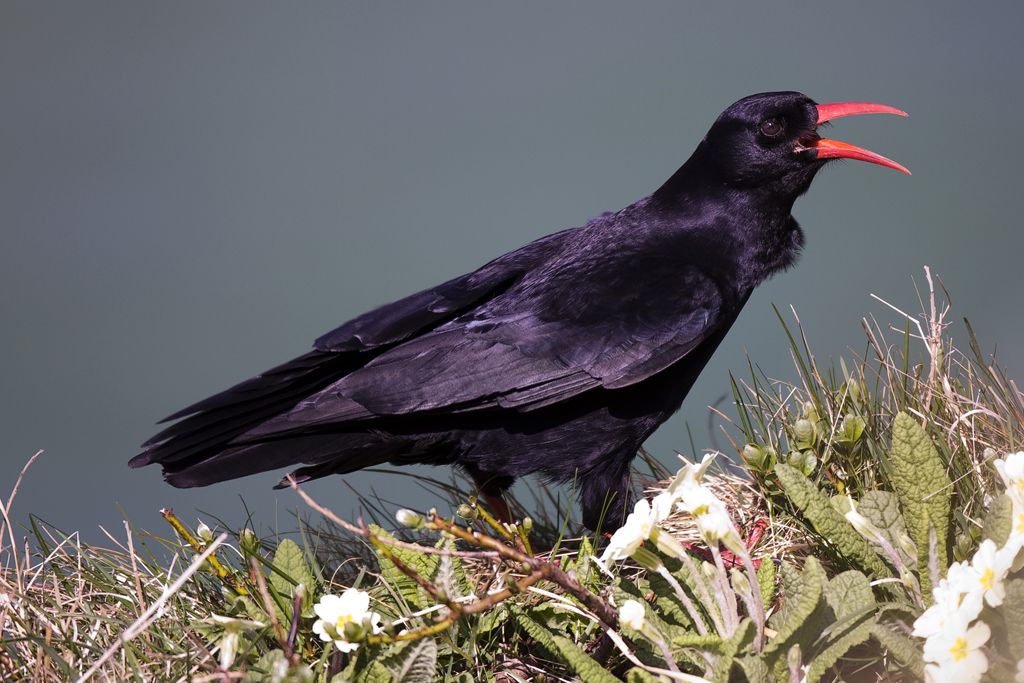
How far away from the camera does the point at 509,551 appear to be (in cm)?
164

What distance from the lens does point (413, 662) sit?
2.00 m

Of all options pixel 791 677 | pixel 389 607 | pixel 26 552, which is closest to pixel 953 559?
pixel 791 677

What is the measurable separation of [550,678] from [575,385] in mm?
858

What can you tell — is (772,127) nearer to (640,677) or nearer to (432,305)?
(432,305)

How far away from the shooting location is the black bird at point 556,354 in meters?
2.81

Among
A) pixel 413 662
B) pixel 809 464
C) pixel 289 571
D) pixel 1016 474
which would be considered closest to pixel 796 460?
pixel 809 464

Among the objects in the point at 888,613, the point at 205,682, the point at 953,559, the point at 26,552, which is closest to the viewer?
the point at 205,682

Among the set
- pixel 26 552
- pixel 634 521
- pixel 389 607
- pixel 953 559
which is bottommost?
pixel 953 559

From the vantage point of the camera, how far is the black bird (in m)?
2.81

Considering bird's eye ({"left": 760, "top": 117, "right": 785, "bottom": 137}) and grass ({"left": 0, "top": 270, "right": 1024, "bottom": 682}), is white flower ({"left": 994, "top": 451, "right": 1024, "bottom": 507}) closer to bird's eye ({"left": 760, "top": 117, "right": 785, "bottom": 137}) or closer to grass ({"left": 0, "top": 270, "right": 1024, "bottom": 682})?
grass ({"left": 0, "top": 270, "right": 1024, "bottom": 682})

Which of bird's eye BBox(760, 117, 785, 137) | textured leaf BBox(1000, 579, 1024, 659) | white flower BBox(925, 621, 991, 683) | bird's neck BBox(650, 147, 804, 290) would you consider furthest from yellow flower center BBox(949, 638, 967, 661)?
bird's eye BBox(760, 117, 785, 137)

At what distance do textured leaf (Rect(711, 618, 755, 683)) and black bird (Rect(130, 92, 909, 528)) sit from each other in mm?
1090

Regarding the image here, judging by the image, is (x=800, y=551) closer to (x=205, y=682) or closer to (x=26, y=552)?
(x=205, y=682)

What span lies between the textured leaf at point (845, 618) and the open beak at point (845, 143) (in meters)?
1.56
